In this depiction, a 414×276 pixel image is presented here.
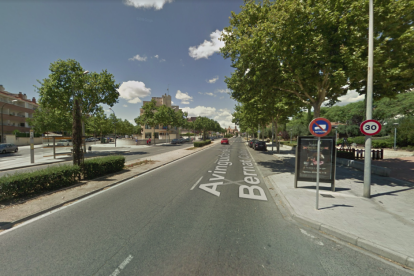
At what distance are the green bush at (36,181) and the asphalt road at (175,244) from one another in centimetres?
202

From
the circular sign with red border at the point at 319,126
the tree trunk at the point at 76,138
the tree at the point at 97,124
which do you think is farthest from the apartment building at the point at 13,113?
the circular sign with red border at the point at 319,126

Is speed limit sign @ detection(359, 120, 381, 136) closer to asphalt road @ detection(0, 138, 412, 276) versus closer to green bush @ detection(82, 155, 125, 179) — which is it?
asphalt road @ detection(0, 138, 412, 276)

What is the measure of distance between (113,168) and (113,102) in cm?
1462

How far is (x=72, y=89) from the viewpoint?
1616 centimetres

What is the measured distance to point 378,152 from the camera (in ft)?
48.8

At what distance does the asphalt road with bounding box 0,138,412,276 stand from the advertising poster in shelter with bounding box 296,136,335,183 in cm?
267

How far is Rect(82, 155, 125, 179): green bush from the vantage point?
826 centimetres

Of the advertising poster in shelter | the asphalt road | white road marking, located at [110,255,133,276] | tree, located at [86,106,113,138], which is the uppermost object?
tree, located at [86,106,113,138]

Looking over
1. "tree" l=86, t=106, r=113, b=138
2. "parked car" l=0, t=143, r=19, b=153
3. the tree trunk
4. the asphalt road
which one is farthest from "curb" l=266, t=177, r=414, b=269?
"tree" l=86, t=106, r=113, b=138

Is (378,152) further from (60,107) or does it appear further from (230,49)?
(60,107)

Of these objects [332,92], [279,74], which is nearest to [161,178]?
[279,74]

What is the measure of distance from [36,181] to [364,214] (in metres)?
10.8

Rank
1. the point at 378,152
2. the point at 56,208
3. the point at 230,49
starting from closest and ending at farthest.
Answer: the point at 56,208, the point at 230,49, the point at 378,152

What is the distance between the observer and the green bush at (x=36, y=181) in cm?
537
